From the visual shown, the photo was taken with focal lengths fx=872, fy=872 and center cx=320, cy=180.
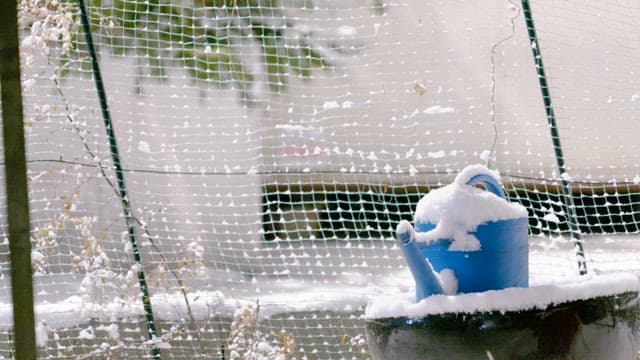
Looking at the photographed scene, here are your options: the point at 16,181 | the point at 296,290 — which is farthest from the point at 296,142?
the point at 16,181

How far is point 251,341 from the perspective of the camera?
3732 mm

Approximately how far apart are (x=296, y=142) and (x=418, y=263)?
8.58 ft

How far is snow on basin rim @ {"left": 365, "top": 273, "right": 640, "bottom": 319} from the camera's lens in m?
1.38

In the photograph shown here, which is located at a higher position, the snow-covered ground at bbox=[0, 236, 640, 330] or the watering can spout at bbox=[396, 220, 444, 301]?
the snow-covered ground at bbox=[0, 236, 640, 330]

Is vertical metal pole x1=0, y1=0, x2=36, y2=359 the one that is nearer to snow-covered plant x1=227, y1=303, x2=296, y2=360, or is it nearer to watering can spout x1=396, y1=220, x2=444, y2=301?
watering can spout x1=396, y1=220, x2=444, y2=301

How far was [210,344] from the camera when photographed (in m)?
4.01

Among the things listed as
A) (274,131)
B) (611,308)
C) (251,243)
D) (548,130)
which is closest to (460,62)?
(548,130)

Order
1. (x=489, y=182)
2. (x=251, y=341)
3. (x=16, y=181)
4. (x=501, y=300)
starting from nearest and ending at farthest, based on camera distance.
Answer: (x=16, y=181) → (x=501, y=300) → (x=489, y=182) → (x=251, y=341)

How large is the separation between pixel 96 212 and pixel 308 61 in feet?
3.98

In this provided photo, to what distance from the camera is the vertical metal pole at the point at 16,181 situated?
87cm

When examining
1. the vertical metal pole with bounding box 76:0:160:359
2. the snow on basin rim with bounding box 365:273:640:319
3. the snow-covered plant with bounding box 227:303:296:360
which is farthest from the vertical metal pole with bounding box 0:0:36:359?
the snow-covered plant with bounding box 227:303:296:360

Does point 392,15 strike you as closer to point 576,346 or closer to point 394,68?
point 394,68

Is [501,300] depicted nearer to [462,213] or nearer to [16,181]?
[462,213]

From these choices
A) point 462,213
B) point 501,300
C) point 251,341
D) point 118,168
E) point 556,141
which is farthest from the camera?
point 251,341
